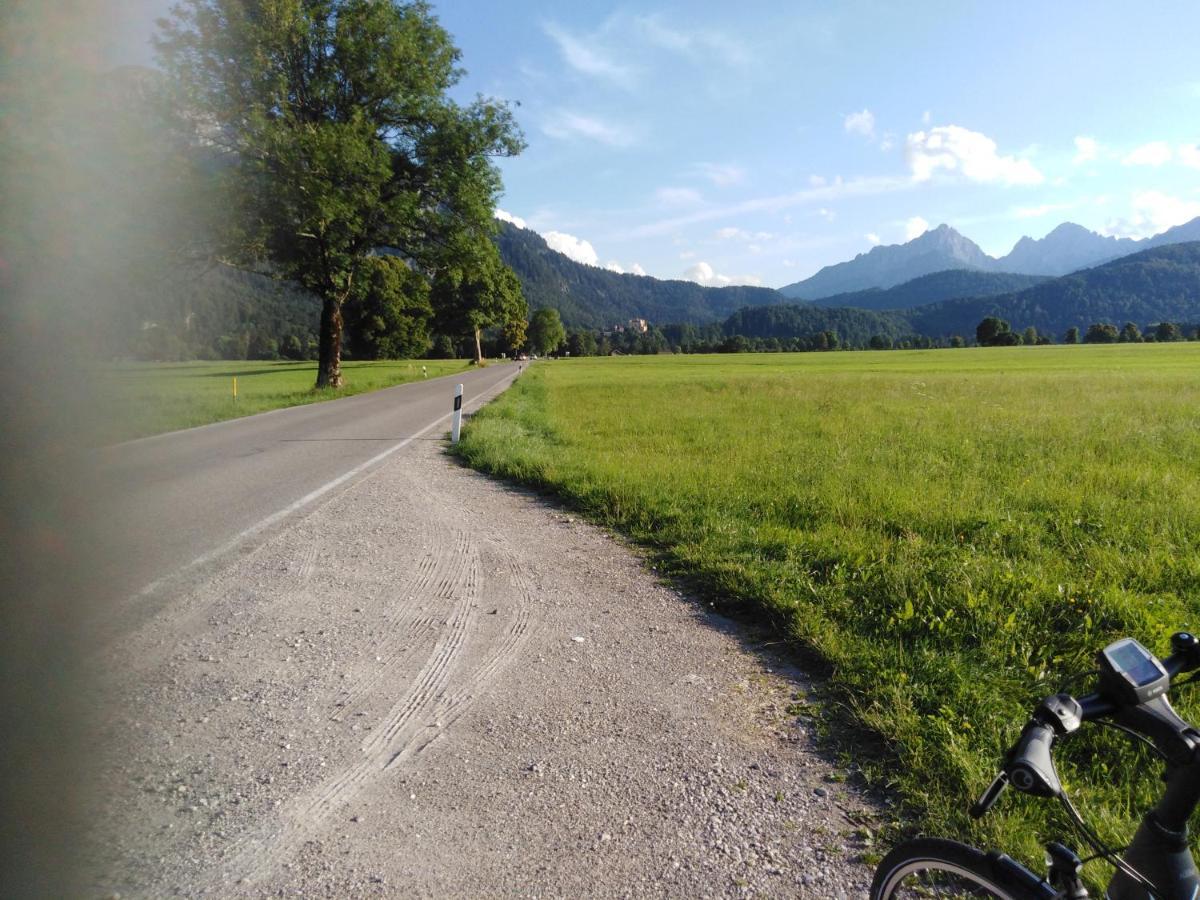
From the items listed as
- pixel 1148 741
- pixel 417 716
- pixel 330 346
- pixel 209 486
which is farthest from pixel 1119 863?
pixel 330 346

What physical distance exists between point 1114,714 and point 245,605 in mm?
4623

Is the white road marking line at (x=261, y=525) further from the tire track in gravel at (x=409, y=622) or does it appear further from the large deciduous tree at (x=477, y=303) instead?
the large deciduous tree at (x=477, y=303)

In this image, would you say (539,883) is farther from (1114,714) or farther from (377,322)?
(377,322)

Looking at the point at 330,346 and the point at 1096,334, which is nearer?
the point at 330,346

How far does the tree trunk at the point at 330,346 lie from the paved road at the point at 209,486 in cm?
901

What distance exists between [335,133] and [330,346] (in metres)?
8.76

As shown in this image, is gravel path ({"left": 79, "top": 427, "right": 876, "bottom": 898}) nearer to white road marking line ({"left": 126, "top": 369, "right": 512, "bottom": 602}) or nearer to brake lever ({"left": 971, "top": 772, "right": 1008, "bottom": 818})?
white road marking line ({"left": 126, "top": 369, "right": 512, "bottom": 602})

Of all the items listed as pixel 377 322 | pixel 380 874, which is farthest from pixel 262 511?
pixel 377 322

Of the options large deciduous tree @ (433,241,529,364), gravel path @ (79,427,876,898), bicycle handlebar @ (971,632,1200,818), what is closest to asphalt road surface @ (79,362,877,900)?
gravel path @ (79,427,876,898)

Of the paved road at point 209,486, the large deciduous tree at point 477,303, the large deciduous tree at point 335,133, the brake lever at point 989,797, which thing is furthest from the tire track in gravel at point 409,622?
the large deciduous tree at point 477,303

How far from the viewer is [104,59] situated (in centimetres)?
633

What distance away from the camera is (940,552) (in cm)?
513

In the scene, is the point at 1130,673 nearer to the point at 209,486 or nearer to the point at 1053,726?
the point at 1053,726

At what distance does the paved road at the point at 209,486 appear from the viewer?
16.0 ft
